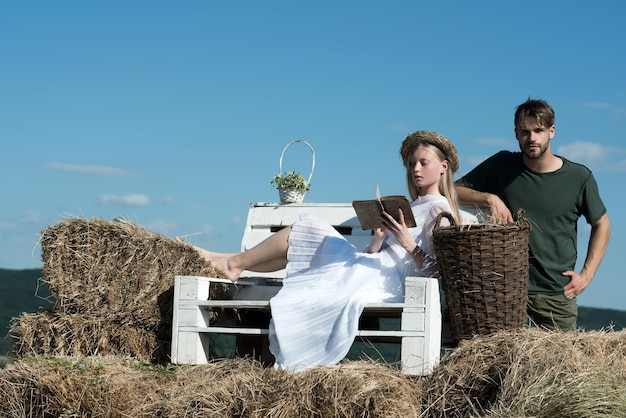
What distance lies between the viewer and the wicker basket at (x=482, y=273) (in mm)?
4461

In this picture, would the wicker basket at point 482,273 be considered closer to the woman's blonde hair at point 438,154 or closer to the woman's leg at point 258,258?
the woman's blonde hair at point 438,154

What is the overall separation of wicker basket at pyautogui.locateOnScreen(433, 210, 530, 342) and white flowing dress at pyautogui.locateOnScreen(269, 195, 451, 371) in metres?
0.31

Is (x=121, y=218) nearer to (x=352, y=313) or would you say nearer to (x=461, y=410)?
(x=352, y=313)

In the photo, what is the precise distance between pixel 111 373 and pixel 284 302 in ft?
3.27

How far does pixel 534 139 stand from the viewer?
5.39m

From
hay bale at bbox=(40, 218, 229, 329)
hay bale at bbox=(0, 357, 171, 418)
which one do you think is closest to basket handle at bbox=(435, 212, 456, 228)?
hay bale at bbox=(40, 218, 229, 329)

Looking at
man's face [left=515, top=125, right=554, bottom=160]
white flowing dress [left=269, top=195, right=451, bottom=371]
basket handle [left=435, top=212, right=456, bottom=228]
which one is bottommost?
white flowing dress [left=269, top=195, right=451, bottom=371]

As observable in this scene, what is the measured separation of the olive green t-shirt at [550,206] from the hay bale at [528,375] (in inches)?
40.0

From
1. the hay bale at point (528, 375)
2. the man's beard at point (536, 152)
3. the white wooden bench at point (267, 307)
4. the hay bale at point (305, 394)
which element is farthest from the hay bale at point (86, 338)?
the man's beard at point (536, 152)

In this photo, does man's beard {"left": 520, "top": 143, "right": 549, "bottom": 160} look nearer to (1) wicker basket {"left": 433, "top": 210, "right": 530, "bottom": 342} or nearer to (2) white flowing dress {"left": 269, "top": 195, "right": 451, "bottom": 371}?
(2) white flowing dress {"left": 269, "top": 195, "right": 451, "bottom": 371}

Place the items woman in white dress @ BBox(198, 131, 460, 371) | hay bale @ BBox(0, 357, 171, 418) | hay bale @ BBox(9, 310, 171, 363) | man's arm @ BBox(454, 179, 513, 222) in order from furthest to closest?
man's arm @ BBox(454, 179, 513, 222) < hay bale @ BBox(9, 310, 171, 363) < woman in white dress @ BBox(198, 131, 460, 371) < hay bale @ BBox(0, 357, 171, 418)

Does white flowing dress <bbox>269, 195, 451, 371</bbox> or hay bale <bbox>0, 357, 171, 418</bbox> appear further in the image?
white flowing dress <bbox>269, 195, 451, 371</bbox>

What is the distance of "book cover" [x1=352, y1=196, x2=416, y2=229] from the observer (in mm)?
4551

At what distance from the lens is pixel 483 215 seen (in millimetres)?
5453
